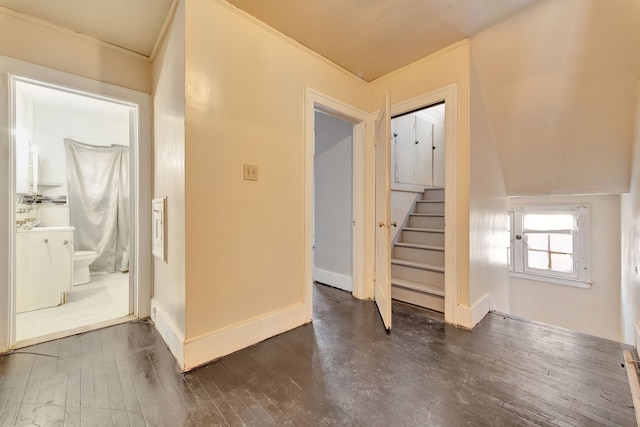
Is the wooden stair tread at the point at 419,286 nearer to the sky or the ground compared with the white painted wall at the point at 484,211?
nearer to the ground

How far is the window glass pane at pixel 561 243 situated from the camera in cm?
404

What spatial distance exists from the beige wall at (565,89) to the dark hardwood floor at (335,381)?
63.8 inches

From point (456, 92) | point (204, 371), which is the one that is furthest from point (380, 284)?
point (456, 92)

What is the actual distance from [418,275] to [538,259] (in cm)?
299

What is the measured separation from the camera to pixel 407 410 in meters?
1.27

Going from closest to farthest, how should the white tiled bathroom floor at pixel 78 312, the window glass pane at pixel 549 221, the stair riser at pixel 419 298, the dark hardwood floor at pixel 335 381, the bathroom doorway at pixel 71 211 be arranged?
the dark hardwood floor at pixel 335 381, the white tiled bathroom floor at pixel 78 312, the bathroom doorway at pixel 71 211, the stair riser at pixel 419 298, the window glass pane at pixel 549 221

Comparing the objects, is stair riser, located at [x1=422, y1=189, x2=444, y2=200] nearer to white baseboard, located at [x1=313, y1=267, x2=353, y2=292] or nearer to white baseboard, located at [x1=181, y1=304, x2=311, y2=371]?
white baseboard, located at [x1=313, y1=267, x2=353, y2=292]

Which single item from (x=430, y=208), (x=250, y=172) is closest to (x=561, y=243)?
(x=430, y=208)

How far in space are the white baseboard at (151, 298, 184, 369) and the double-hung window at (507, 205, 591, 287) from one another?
511 cm

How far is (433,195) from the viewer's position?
149 inches

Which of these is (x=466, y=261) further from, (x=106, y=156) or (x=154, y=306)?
(x=106, y=156)

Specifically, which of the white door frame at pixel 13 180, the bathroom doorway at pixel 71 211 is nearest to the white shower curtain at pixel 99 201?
the bathroom doorway at pixel 71 211

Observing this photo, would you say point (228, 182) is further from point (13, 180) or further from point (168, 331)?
point (13, 180)

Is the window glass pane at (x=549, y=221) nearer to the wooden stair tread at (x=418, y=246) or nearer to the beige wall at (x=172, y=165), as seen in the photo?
the wooden stair tread at (x=418, y=246)
